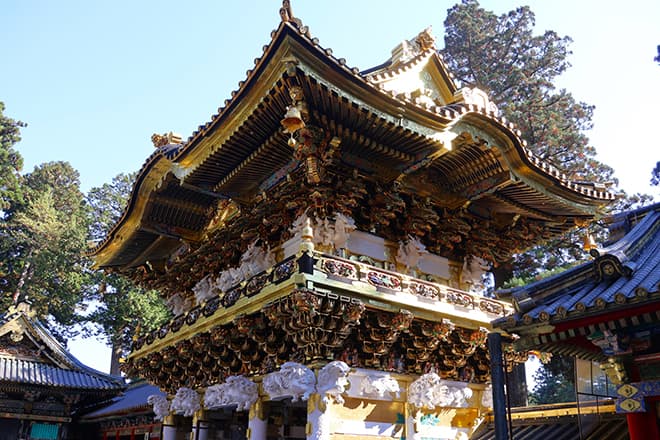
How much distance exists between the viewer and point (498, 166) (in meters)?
11.8

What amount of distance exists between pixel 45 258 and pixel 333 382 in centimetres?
2618

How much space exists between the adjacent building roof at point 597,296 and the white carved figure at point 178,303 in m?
11.7

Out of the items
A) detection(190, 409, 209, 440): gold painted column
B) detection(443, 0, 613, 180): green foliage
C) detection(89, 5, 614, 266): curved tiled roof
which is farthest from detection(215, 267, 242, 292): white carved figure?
detection(443, 0, 613, 180): green foliage

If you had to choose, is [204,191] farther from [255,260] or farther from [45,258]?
→ [45,258]

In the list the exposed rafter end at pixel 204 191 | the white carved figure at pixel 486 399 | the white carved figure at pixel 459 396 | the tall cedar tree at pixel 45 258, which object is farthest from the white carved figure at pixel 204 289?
the tall cedar tree at pixel 45 258

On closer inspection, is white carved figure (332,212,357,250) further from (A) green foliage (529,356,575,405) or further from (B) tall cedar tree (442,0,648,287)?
(A) green foliage (529,356,575,405)

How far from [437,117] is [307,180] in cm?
273

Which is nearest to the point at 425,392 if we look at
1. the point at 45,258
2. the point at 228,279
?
the point at 228,279

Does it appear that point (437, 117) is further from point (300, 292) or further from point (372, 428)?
point (372, 428)

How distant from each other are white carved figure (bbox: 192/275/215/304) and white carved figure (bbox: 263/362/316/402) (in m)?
4.87

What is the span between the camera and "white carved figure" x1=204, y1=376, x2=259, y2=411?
11.4 meters

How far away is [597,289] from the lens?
258 inches

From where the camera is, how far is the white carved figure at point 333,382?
9633mm

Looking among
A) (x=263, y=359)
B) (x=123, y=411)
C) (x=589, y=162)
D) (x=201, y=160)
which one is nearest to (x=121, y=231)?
(x=201, y=160)
